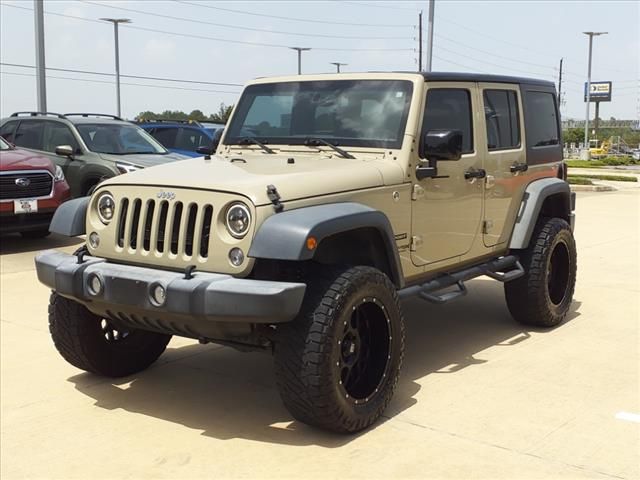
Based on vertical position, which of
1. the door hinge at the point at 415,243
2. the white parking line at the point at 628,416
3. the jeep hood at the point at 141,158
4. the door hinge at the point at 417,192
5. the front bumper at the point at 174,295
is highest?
the door hinge at the point at 417,192

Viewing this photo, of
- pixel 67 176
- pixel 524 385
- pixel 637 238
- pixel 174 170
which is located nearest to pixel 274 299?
pixel 174 170

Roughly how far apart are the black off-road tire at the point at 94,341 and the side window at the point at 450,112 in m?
2.27

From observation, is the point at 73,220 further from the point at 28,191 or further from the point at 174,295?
the point at 28,191

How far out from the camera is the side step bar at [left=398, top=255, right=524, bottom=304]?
4.96 meters

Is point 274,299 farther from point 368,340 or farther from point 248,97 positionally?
point 248,97

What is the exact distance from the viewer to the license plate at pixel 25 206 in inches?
383

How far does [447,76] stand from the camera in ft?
17.4

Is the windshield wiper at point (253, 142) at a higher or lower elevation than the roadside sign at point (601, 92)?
lower

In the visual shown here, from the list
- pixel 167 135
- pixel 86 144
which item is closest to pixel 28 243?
pixel 86 144

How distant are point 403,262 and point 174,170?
145 cm

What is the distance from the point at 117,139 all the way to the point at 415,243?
7824 mm

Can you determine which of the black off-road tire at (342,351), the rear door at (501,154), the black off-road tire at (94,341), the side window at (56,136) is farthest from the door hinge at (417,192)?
the side window at (56,136)

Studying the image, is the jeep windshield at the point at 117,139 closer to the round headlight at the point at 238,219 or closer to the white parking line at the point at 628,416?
the round headlight at the point at 238,219

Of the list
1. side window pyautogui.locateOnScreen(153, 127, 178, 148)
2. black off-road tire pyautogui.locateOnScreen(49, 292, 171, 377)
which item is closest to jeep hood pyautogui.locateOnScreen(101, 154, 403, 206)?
black off-road tire pyautogui.locateOnScreen(49, 292, 171, 377)
